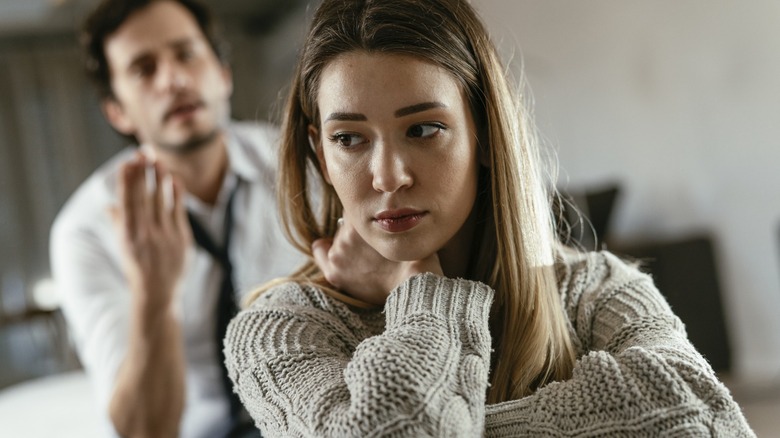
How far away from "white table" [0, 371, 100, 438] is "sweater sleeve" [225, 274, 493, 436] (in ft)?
3.66

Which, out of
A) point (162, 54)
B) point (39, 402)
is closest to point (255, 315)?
point (162, 54)

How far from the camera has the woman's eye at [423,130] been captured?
2.60 feet

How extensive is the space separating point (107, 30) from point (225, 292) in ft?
2.33

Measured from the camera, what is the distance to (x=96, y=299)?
6.20ft

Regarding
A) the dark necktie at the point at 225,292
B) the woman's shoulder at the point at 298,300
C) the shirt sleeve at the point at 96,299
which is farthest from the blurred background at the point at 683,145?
the woman's shoulder at the point at 298,300

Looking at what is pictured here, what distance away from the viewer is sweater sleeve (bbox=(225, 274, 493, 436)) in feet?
2.39

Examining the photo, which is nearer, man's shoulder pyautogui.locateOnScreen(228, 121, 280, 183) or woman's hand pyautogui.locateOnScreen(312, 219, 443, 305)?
woman's hand pyautogui.locateOnScreen(312, 219, 443, 305)

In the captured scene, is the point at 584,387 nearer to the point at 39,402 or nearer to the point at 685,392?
the point at 685,392

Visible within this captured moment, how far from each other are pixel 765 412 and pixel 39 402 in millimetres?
2037

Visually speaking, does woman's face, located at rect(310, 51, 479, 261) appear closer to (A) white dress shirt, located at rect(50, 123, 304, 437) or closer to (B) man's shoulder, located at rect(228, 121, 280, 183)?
(A) white dress shirt, located at rect(50, 123, 304, 437)

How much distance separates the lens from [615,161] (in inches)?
151

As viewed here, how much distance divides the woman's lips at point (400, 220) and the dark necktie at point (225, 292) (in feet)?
2.95

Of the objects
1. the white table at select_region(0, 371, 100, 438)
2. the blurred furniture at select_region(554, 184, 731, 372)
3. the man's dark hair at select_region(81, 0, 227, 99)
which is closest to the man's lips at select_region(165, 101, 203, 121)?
the man's dark hair at select_region(81, 0, 227, 99)

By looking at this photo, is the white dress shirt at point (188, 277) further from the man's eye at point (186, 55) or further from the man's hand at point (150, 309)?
the man's eye at point (186, 55)
